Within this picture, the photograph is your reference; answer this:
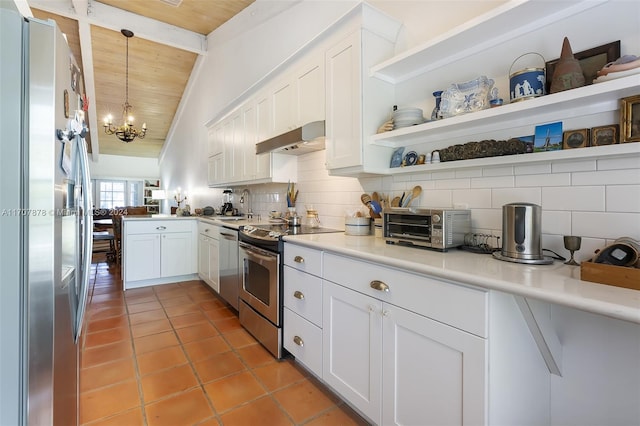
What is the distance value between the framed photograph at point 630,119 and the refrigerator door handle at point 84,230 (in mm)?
2104

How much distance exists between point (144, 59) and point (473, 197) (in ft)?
21.9

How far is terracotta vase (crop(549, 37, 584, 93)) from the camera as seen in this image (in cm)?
119

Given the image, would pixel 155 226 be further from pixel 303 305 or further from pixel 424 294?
pixel 424 294

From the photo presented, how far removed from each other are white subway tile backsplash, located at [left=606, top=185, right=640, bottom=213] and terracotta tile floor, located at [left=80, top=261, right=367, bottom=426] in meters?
1.54

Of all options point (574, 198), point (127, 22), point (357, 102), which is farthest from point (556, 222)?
point (127, 22)

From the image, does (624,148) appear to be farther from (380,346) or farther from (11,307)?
(11,307)

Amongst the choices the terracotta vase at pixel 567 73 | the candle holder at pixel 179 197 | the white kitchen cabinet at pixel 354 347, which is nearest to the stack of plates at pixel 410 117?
the terracotta vase at pixel 567 73

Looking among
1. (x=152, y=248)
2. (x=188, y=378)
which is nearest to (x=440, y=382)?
(x=188, y=378)

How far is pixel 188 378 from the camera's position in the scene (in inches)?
77.9

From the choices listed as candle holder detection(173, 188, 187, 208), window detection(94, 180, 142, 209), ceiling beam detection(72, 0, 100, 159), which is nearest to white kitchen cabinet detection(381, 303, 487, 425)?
ceiling beam detection(72, 0, 100, 159)

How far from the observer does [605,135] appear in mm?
1198

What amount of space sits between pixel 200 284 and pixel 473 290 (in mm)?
3928

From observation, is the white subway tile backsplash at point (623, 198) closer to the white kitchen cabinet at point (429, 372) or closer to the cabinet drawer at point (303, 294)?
the white kitchen cabinet at point (429, 372)

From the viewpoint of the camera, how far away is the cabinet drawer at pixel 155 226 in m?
3.90
